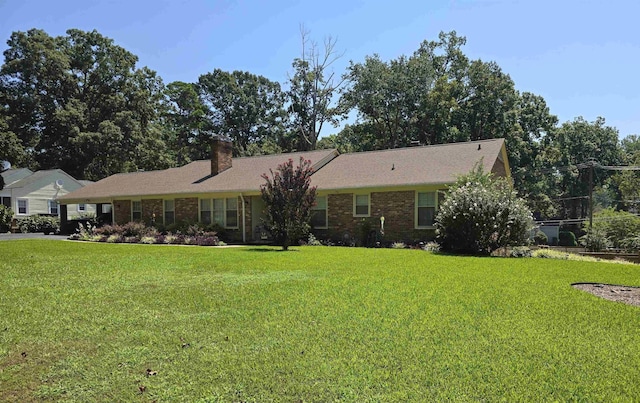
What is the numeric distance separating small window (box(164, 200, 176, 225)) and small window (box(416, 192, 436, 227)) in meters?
13.4

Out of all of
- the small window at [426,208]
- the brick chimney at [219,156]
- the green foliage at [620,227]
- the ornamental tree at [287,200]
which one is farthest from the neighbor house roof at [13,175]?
the green foliage at [620,227]

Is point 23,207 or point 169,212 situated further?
point 23,207

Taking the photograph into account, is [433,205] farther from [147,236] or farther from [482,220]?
[147,236]

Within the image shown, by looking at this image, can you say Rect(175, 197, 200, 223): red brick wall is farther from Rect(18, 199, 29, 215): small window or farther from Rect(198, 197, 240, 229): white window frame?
Rect(18, 199, 29, 215): small window

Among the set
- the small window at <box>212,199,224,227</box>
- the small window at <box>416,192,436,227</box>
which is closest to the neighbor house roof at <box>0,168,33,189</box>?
the small window at <box>212,199,224,227</box>

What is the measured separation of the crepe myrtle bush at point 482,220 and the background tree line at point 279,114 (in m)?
19.2

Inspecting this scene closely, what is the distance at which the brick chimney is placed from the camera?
2456 centimetres

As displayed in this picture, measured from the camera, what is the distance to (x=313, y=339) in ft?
15.1

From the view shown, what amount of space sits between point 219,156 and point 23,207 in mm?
20275

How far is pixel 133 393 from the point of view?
3.40 meters

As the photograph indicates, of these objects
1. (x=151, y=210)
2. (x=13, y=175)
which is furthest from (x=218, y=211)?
(x=13, y=175)

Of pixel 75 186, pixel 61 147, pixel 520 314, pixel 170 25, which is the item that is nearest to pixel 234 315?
pixel 520 314

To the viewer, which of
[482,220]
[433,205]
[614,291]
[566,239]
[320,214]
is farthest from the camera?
[566,239]

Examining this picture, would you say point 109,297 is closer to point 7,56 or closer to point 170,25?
point 170,25
